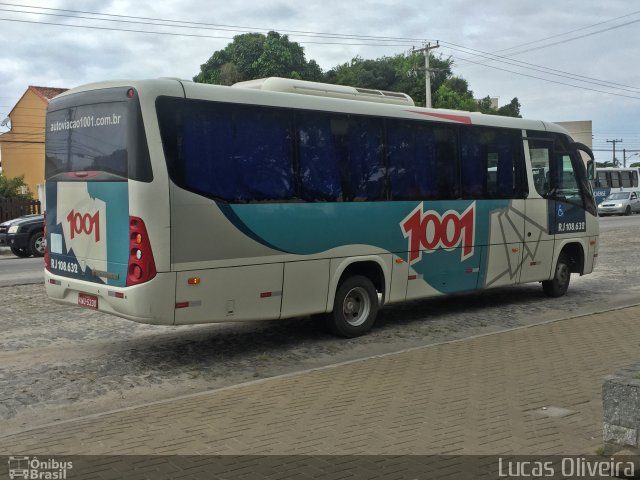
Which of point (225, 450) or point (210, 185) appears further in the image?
point (210, 185)

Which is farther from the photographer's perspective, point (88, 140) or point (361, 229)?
point (361, 229)

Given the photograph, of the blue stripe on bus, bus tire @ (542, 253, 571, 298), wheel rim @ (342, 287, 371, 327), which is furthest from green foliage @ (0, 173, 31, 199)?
wheel rim @ (342, 287, 371, 327)

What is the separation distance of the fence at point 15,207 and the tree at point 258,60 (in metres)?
23.9

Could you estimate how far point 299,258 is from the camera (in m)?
8.31

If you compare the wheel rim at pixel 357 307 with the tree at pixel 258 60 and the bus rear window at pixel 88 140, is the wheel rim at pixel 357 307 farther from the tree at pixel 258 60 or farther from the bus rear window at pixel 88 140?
the tree at pixel 258 60

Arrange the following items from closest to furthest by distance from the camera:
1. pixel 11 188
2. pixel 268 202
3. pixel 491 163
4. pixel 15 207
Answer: pixel 268 202 → pixel 491 163 → pixel 15 207 → pixel 11 188

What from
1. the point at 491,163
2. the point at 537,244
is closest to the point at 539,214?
the point at 537,244

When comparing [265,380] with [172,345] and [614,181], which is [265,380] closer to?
[172,345]

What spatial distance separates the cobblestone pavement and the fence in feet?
90.7

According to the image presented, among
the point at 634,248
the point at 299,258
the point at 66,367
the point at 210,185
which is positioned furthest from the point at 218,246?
the point at 634,248

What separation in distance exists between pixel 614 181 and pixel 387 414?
165 feet

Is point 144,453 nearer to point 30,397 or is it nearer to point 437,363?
point 30,397

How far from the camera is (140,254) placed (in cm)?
702

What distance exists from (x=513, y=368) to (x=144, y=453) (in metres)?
4.13
